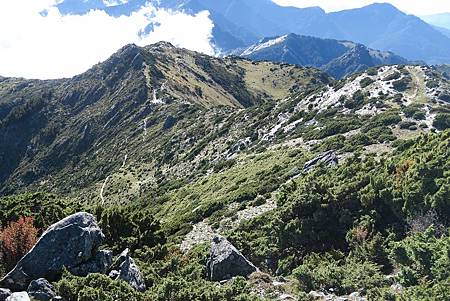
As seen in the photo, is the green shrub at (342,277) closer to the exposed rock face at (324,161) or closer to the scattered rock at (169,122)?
the exposed rock face at (324,161)

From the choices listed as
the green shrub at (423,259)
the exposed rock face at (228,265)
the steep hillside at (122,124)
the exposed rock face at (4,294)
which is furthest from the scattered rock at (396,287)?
the steep hillside at (122,124)

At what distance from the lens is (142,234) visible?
30578mm

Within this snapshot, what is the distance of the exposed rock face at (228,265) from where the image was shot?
21.9m

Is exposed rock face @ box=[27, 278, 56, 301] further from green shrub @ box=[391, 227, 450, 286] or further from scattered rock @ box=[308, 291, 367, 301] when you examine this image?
green shrub @ box=[391, 227, 450, 286]

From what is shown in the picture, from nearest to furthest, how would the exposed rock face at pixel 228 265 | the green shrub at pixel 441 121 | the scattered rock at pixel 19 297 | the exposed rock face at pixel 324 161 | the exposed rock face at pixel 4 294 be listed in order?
the scattered rock at pixel 19 297
the exposed rock face at pixel 4 294
the exposed rock face at pixel 228 265
the exposed rock face at pixel 324 161
the green shrub at pixel 441 121

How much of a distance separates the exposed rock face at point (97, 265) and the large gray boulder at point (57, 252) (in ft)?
0.81

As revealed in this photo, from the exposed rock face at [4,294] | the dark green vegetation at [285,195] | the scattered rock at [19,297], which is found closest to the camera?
the scattered rock at [19,297]

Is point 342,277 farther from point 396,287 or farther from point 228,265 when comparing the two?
point 228,265

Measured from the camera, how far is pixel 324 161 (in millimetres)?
42781

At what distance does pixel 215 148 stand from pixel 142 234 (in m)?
56.6

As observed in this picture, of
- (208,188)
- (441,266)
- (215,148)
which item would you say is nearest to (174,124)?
(215,148)

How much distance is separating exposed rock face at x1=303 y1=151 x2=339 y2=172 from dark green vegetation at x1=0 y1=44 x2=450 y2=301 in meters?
0.79

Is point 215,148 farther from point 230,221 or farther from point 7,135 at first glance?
point 7,135

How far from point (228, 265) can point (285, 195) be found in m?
12.2
